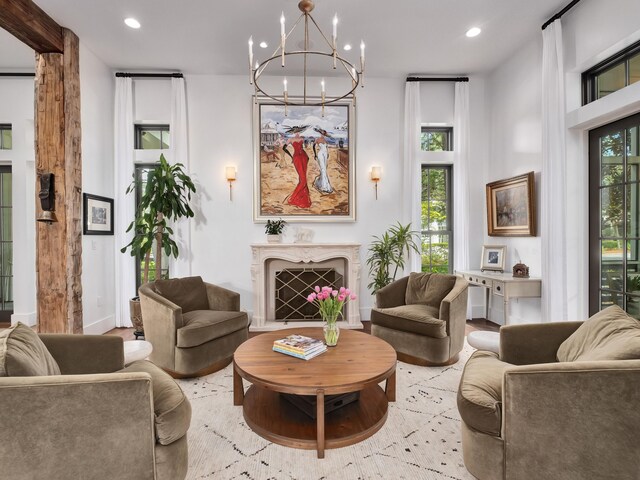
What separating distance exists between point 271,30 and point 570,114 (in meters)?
3.43

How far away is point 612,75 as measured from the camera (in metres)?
3.37

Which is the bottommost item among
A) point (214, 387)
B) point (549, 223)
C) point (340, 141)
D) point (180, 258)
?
point (214, 387)

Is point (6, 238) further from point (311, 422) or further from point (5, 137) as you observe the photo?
point (311, 422)

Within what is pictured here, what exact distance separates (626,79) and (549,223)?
1500 mm

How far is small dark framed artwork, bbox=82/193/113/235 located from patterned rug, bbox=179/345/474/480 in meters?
2.84

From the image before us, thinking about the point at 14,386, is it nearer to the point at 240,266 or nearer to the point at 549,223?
the point at 240,266

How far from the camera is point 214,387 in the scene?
9.38ft

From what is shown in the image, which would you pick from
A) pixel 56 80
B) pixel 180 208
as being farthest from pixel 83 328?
pixel 56 80

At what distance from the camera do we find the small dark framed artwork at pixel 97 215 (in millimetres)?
4180

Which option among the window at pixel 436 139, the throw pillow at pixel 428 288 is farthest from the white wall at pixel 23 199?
the window at pixel 436 139

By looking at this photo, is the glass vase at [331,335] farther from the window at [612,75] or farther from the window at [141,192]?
the window at [612,75]

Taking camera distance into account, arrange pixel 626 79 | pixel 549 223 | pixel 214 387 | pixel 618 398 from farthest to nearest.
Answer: pixel 549 223 → pixel 626 79 → pixel 214 387 → pixel 618 398

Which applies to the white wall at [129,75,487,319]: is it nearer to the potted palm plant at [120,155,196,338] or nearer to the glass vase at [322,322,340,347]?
the potted palm plant at [120,155,196,338]

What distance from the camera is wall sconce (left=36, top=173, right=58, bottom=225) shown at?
12.1 ft
